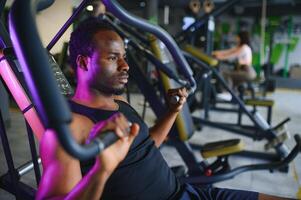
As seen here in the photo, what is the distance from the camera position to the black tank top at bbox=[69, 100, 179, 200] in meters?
1.03

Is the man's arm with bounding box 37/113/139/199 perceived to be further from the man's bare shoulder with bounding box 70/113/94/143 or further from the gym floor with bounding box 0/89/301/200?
the gym floor with bounding box 0/89/301/200

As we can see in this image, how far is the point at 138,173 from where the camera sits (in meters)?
1.06

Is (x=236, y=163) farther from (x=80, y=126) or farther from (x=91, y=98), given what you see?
(x=80, y=126)

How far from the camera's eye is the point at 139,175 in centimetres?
106

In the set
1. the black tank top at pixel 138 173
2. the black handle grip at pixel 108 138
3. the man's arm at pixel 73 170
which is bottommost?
the black tank top at pixel 138 173

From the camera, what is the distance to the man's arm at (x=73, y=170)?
0.67 m

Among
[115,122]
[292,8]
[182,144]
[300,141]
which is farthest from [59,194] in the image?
[292,8]

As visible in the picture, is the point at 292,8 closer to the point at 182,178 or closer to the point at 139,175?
the point at 182,178

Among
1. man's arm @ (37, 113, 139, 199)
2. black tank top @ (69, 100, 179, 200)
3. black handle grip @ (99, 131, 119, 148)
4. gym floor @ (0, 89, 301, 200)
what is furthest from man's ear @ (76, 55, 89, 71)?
gym floor @ (0, 89, 301, 200)

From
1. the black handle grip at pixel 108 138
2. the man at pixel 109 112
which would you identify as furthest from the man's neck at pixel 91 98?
the black handle grip at pixel 108 138

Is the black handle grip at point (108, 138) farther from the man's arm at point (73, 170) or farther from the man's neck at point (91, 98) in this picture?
the man's neck at point (91, 98)

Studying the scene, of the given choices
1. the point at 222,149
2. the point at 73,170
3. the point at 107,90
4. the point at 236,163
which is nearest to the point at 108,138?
the point at 73,170

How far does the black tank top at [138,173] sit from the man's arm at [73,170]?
0.17 metres

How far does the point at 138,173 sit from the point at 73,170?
1.01ft
